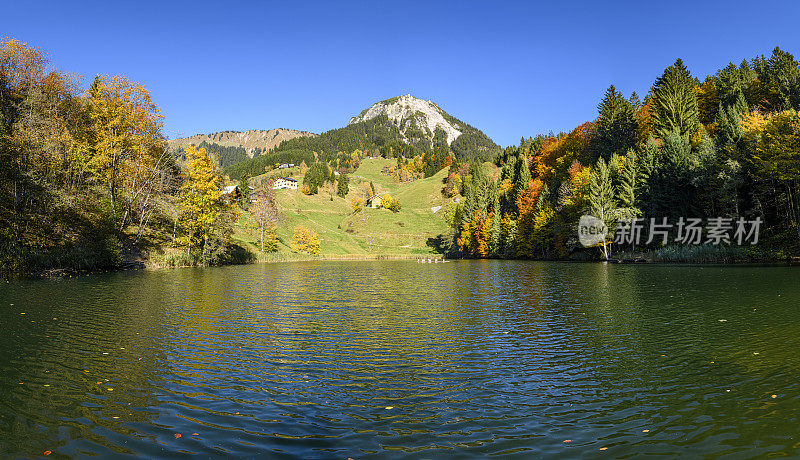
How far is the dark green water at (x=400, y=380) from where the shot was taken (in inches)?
314

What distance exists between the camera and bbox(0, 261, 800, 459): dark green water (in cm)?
796

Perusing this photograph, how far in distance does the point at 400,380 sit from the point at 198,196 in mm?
60455

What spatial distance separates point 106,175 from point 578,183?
79.0 m

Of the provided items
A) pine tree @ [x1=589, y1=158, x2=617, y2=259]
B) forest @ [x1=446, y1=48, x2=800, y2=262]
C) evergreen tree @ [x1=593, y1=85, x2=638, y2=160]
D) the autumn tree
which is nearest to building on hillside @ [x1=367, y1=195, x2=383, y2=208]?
forest @ [x1=446, y1=48, x2=800, y2=262]

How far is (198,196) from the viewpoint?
206 feet

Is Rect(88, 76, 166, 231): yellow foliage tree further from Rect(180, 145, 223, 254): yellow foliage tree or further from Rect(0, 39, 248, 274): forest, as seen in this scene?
Rect(180, 145, 223, 254): yellow foliage tree

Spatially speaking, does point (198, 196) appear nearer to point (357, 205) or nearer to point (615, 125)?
point (615, 125)

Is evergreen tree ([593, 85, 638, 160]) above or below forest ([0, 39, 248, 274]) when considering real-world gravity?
above

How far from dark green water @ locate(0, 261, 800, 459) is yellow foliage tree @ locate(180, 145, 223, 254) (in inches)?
1507

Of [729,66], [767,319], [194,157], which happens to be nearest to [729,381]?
[767,319]

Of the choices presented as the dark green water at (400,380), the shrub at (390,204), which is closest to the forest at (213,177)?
the dark green water at (400,380)

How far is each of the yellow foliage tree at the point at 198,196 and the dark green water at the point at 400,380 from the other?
3827 centimetres

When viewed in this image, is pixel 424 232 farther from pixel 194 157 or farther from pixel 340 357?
pixel 340 357

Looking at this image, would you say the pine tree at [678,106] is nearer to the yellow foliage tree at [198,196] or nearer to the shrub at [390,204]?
the yellow foliage tree at [198,196]
